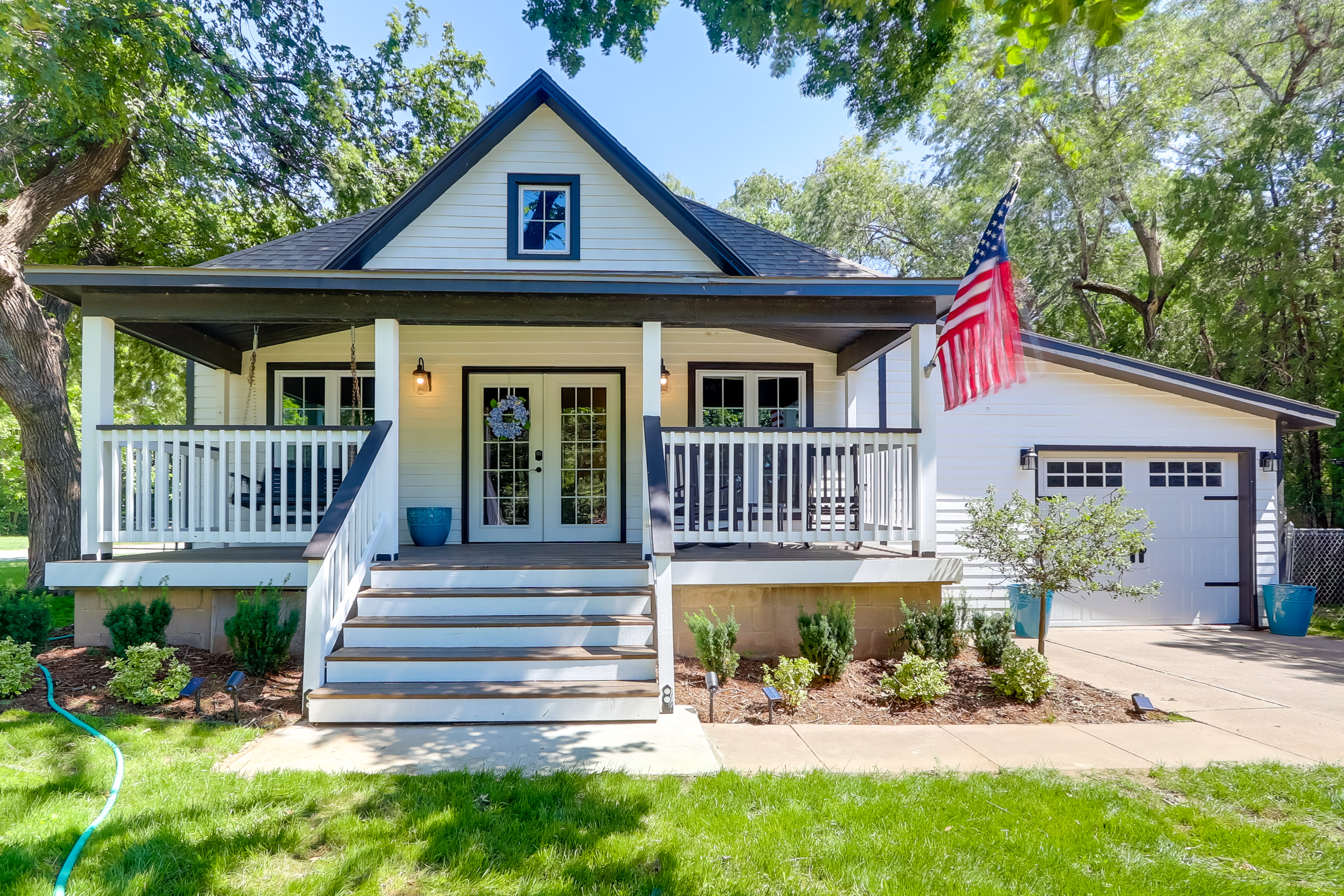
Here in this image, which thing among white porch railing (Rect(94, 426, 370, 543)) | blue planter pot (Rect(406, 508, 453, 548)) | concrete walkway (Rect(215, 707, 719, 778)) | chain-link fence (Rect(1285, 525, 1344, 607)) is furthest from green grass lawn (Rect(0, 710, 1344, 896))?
chain-link fence (Rect(1285, 525, 1344, 607))

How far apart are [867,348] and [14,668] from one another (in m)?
7.21

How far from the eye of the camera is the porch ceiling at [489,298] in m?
5.75

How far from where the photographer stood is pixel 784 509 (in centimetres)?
723

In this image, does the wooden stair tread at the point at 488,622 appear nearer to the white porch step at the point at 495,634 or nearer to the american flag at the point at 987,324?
the white porch step at the point at 495,634

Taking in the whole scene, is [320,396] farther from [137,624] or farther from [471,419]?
[137,624]

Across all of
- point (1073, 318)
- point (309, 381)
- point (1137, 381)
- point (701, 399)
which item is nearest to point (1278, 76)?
point (1073, 318)

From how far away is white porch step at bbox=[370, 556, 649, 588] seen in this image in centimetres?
550

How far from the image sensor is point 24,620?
5129mm

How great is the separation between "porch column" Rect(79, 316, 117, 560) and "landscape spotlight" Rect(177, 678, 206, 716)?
189cm

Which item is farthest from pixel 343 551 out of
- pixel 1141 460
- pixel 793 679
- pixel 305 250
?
Result: pixel 1141 460

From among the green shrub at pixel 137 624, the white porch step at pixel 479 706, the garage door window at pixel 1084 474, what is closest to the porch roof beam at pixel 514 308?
the green shrub at pixel 137 624

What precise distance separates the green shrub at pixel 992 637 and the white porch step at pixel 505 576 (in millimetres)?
2638

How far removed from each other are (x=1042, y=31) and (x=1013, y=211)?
1379 cm

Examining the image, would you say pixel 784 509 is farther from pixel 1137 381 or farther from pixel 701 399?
pixel 1137 381
